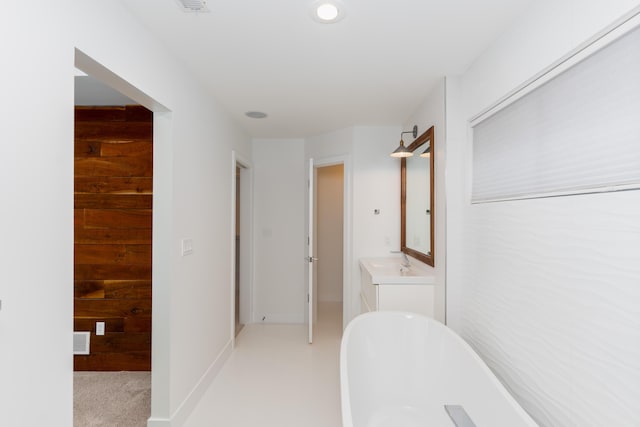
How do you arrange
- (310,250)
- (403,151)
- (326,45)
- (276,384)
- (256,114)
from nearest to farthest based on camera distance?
(326,45), (276,384), (403,151), (256,114), (310,250)

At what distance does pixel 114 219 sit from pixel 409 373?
2.67m

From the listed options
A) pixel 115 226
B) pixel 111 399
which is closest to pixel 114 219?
pixel 115 226

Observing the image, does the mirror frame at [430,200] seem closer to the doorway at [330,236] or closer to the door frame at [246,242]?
the doorway at [330,236]

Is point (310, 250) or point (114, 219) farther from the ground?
point (114, 219)

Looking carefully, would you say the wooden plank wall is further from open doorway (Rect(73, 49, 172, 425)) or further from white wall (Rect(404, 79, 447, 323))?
white wall (Rect(404, 79, 447, 323))

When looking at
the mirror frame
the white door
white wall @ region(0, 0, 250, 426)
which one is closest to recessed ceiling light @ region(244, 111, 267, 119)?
the white door

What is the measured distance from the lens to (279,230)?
182 inches

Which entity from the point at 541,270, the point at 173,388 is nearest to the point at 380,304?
the point at 541,270

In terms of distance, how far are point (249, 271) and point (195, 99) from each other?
2.51m

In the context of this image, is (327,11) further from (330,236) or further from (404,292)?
(330,236)

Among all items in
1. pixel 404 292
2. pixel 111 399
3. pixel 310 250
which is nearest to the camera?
pixel 111 399

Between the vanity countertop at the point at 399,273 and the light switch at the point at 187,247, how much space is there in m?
1.42

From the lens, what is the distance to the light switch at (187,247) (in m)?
2.37

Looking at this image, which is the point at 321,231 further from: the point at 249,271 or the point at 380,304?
the point at 380,304
